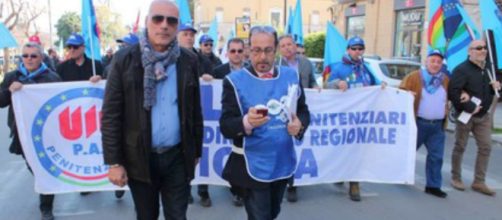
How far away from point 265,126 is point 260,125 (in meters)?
0.10

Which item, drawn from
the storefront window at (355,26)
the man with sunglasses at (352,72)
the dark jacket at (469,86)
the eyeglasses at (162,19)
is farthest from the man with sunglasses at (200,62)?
the storefront window at (355,26)

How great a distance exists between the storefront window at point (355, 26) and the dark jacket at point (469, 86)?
71.2 feet

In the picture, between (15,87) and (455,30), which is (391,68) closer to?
(455,30)

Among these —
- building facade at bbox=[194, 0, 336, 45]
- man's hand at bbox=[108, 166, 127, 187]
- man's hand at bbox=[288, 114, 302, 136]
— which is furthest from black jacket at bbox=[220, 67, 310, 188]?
building facade at bbox=[194, 0, 336, 45]

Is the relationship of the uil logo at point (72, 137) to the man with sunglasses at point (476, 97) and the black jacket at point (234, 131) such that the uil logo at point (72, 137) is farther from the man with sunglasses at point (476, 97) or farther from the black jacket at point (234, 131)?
the man with sunglasses at point (476, 97)

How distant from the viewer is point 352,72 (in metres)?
5.69

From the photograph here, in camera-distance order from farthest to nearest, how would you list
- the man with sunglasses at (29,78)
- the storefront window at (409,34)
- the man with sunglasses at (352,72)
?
the storefront window at (409,34), the man with sunglasses at (352,72), the man with sunglasses at (29,78)

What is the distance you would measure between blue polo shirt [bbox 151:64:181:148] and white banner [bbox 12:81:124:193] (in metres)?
2.27

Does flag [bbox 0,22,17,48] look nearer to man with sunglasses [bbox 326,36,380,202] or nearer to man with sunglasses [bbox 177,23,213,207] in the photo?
man with sunglasses [bbox 177,23,213,207]

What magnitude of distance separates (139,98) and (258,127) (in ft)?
2.52

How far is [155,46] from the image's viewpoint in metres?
3.00

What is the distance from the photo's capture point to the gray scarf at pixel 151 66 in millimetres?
2887

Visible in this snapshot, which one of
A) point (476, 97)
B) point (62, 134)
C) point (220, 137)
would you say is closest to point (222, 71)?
point (220, 137)

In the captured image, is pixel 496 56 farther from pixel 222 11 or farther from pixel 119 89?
pixel 222 11
